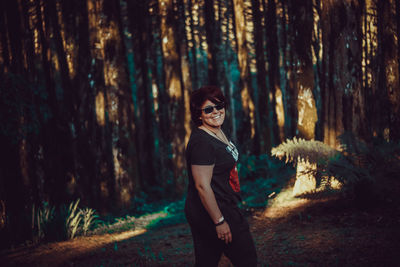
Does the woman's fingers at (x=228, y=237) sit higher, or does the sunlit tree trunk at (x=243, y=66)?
the sunlit tree trunk at (x=243, y=66)

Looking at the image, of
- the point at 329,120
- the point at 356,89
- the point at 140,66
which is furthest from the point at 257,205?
the point at 140,66

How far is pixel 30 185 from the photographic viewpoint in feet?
31.2

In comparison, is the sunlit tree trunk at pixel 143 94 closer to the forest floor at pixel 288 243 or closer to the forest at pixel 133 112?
the forest at pixel 133 112

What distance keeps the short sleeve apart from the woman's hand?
0.45 m

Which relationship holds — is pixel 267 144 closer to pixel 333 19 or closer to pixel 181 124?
pixel 181 124

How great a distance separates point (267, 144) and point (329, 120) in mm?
8836

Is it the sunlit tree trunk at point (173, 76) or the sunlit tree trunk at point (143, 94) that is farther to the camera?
the sunlit tree trunk at point (143, 94)

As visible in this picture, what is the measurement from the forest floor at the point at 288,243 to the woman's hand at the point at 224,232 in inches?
74.3

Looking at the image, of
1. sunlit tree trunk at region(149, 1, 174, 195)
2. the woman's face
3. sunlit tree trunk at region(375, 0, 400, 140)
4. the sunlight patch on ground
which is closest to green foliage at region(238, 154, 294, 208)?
sunlit tree trunk at region(149, 1, 174, 195)

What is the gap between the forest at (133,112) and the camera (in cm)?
625

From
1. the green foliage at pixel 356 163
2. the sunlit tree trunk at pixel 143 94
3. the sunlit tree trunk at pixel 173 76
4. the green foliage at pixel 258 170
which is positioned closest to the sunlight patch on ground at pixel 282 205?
the green foliage at pixel 356 163

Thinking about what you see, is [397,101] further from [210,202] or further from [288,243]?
[210,202]

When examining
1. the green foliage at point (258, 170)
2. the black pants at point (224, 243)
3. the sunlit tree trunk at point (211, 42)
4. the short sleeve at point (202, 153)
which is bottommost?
the green foliage at point (258, 170)

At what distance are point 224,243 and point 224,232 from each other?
0.16 meters
